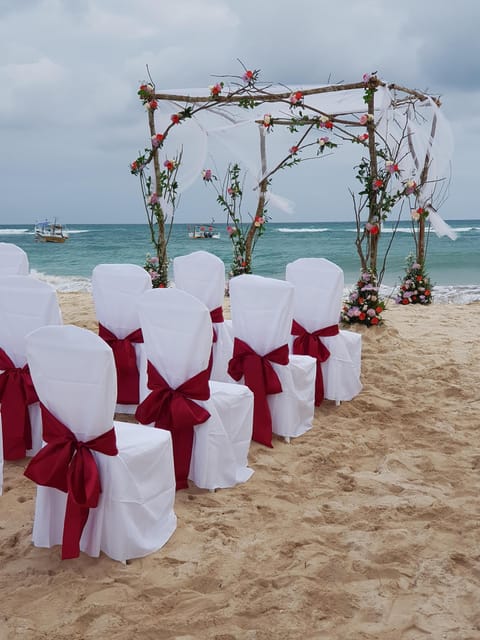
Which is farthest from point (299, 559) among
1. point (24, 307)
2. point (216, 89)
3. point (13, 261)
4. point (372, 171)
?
point (216, 89)

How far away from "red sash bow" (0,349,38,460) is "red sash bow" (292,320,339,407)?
1.74m

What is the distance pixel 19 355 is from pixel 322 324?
192 cm

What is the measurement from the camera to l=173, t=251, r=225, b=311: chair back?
4.35m

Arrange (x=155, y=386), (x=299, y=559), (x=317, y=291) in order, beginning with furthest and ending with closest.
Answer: (x=317, y=291) → (x=155, y=386) → (x=299, y=559)

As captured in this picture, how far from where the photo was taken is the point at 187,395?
281 cm

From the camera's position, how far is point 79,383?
216cm

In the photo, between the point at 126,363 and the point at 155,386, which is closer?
the point at 155,386

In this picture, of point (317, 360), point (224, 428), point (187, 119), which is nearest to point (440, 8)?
point (187, 119)

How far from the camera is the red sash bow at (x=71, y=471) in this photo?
86.8 inches

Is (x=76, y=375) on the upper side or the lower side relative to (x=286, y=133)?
lower

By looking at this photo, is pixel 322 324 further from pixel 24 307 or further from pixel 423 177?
pixel 423 177

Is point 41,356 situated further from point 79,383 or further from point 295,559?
point 295,559

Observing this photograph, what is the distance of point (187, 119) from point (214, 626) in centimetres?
510

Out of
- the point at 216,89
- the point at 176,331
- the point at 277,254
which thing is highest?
the point at 216,89
